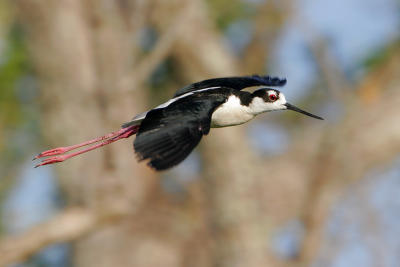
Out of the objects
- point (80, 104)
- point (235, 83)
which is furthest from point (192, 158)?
point (235, 83)

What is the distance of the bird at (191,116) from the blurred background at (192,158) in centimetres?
328

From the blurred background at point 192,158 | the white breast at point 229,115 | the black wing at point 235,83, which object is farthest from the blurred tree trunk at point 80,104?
the white breast at point 229,115

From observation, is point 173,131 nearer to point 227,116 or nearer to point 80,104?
point 227,116

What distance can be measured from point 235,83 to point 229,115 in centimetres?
69

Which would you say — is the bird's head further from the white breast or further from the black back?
the black back

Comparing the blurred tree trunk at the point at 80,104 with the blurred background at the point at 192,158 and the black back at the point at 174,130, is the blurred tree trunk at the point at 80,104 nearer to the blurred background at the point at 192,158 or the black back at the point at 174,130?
the blurred background at the point at 192,158

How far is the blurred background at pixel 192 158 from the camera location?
35.4 ft

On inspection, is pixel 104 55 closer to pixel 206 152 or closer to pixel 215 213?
pixel 206 152

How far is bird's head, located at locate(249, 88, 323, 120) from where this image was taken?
237 inches

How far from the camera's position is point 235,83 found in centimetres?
647

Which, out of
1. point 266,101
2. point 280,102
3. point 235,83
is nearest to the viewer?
point 266,101

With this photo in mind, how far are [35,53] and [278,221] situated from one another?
15.5 feet

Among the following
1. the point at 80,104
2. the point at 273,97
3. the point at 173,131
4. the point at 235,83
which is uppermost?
the point at 80,104

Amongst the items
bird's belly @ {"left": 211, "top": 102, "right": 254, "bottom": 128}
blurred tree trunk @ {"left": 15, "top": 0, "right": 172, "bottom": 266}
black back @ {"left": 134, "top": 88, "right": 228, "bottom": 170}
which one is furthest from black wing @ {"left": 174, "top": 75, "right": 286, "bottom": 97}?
blurred tree trunk @ {"left": 15, "top": 0, "right": 172, "bottom": 266}
